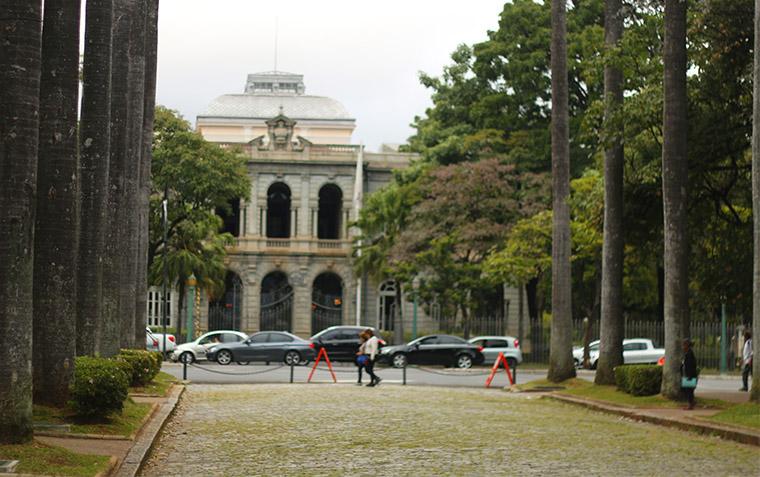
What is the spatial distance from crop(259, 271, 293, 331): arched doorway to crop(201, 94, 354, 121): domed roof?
14.9 meters

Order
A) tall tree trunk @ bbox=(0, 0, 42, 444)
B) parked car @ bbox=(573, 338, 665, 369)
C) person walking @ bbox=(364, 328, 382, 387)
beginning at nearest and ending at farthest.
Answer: tall tree trunk @ bbox=(0, 0, 42, 444) < person walking @ bbox=(364, 328, 382, 387) < parked car @ bbox=(573, 338, 665, 369)

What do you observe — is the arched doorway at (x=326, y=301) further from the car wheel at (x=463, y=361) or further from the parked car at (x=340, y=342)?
the car wheel at (x=463, y=361)

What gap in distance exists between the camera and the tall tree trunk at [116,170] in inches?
830

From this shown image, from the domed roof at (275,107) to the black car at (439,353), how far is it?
43.6 meters

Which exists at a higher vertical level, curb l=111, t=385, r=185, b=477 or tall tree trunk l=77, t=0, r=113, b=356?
tall tree trunk l=77, t=0, r=113, b=356

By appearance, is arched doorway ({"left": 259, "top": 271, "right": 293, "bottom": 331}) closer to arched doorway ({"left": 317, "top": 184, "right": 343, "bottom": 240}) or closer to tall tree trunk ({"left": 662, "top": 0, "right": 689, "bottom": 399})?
arched doorway ({"left": 317, "top": 184, "right": 343, "bottom": 240})

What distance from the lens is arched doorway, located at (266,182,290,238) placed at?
7925cm

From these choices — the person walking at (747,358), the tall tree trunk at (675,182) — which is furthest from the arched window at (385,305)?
the tall tree trunk at (675,182)

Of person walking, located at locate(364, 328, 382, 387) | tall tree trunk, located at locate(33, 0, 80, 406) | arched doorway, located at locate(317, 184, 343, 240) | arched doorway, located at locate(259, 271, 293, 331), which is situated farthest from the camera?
arched doorway, located at locate(317, 184, 343, 240)

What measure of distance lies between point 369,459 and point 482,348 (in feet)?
111

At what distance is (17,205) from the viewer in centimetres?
1196

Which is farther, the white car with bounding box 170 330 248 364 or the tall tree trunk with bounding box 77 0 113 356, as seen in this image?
the white car with bounding box 170 330 248 364

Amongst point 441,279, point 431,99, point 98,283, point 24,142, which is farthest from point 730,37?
point 431,99

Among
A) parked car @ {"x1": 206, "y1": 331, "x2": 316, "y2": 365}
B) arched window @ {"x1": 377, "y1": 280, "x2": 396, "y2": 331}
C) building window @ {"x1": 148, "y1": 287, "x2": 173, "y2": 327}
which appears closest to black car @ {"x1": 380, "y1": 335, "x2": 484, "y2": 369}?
parked car @ {"x1": 206, "y1": 331, "x2": 316, "y2": 365}
